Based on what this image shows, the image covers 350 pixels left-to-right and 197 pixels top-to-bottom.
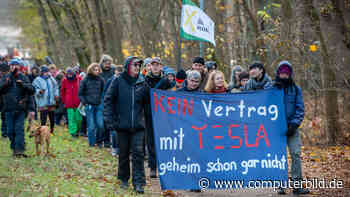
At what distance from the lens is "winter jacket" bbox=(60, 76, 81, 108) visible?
1644 centimetres

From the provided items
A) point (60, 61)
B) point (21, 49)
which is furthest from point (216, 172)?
point (21, 49)

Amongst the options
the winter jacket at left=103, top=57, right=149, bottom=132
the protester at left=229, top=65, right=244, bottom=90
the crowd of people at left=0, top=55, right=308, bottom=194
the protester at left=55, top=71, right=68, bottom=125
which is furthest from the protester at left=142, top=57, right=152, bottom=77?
the protester at left=55, top=71, right=68, bottom=125

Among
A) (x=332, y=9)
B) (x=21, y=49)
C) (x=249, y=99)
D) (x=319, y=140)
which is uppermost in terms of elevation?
(x=21, y=49)

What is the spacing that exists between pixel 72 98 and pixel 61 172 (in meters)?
5.90

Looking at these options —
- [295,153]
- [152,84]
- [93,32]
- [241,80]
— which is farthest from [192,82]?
[93,32]

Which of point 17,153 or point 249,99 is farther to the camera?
point 17,153

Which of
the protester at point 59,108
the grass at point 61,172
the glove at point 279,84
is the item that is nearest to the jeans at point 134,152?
the grass at point 61,172

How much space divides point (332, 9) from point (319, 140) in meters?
3.71

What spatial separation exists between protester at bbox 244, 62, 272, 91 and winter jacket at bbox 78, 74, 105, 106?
557 cm

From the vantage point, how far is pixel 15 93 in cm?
1205

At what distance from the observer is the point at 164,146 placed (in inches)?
357

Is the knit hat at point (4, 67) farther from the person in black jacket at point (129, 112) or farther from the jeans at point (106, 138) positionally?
the jeans at point (106, 138)

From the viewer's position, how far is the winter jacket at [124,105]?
30.3ft

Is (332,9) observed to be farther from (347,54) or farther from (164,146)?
(164,146)
